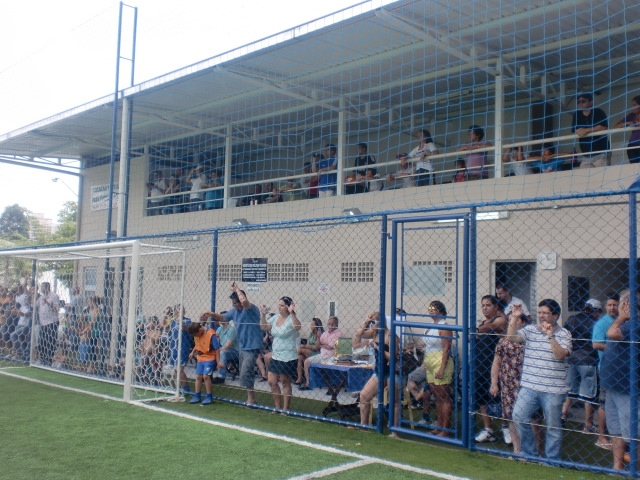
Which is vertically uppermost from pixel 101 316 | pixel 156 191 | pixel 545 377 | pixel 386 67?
pixel 386 67

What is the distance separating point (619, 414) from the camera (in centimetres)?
591

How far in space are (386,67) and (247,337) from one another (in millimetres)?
5724

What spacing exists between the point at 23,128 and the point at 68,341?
7752 mm

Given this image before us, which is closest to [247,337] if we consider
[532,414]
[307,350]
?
[307,350]

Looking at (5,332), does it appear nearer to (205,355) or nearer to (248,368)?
(205,355)

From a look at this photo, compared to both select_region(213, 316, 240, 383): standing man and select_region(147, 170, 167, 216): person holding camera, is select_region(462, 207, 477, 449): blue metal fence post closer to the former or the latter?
select_region(213, 316, 240, 383): standing man

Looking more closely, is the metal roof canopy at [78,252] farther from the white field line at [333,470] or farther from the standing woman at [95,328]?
the white field line at [333,470]

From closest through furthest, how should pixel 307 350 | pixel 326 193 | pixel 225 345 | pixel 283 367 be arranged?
1. pixel 283 367
2. pixel 225 345
3. pixel 307 350
4. pixel 326 193

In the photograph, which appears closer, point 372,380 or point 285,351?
point 372,380

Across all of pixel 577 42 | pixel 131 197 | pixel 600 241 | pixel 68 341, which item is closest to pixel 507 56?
pixel 577 42

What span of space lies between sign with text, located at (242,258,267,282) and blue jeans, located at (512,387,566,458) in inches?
282

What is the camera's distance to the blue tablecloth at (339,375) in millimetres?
8391

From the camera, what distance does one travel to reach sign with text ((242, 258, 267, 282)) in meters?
13.0

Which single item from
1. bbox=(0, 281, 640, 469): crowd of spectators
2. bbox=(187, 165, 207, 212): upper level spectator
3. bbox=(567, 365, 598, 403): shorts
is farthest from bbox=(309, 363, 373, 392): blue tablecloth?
bbox=(187, 165, 207, 212): upper level spectator
